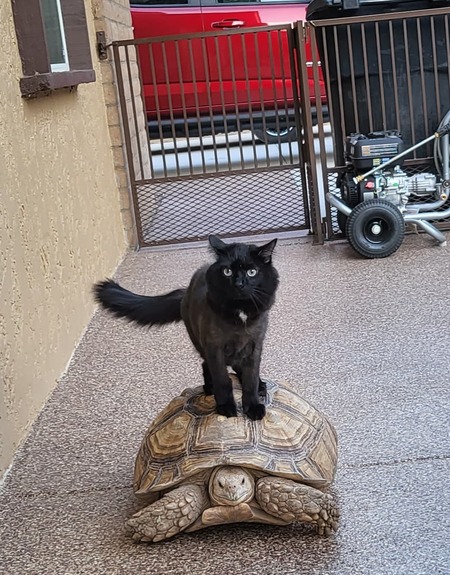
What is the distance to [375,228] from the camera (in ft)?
20.7

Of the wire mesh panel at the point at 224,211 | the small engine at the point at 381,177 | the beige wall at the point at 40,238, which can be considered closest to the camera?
the beige wall at the point at 40,238

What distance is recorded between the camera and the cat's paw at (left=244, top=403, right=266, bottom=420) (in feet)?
9.89

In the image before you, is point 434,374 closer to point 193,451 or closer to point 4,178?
point 193,451

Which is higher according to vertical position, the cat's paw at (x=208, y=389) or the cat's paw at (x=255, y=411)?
the cat's paw at (x=208, y=389)

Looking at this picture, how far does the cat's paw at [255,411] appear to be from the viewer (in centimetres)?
302

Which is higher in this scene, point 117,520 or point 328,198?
point 328,198

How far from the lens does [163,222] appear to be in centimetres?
810

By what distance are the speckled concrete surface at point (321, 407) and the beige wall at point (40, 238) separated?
164 millimetres

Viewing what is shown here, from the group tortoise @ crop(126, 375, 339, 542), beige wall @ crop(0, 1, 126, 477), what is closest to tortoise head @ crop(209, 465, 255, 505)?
tortoise @ crop(126, 375, 339, 542)

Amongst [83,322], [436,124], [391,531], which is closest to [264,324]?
[391,531]

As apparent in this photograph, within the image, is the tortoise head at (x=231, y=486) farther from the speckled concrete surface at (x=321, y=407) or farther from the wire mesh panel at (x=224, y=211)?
the wire mesh panel at (x=224, y=211)

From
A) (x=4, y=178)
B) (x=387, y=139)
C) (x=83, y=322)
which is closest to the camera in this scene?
(x=4, y=178)

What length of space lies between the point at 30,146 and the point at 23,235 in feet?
1.88

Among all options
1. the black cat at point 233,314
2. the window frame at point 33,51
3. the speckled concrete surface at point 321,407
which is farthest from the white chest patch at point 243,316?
the window frame at point 33,51
